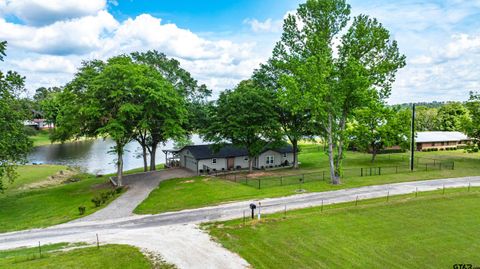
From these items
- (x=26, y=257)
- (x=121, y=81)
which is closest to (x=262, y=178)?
(x=121, y=81)

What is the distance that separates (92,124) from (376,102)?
96.5 ft

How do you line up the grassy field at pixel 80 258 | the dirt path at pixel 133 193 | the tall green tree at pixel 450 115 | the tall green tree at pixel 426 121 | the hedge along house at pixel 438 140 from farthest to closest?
the tall green tree at pixel 426 121
the tall green tree at pixel 450 115
the hedge along house at pixel 438 140
the dirt path at pixel 133 193
the grassy field at pixel 80 258

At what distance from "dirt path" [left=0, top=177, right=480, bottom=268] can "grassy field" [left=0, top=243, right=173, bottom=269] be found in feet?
3.34

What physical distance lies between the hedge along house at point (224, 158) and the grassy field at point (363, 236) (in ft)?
69.2

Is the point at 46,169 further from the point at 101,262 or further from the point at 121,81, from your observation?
the point at 101,262

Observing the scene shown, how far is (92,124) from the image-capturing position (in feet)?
115

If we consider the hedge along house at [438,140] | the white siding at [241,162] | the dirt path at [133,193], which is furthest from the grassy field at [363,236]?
the hedge along house at [438,140]

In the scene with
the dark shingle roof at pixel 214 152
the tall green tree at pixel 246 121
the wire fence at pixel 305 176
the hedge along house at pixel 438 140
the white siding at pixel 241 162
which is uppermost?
the tall green tree at pixel 246 121

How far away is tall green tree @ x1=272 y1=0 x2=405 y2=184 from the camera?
1188 inches

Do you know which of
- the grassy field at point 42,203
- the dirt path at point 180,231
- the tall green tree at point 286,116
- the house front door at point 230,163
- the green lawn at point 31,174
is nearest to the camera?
the dirt path at point 180,231

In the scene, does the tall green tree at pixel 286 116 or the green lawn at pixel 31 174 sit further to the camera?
the tall green tree at pixel 286 116

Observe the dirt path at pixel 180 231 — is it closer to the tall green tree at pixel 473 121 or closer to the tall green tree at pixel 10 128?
the tall green tree at pixel 10 128

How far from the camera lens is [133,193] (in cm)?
3095

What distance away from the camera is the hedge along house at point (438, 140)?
62250mm
